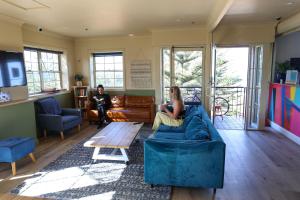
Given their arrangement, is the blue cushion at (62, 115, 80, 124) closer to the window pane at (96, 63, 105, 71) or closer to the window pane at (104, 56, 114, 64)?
the window pane at (96, 63, 105, 71)

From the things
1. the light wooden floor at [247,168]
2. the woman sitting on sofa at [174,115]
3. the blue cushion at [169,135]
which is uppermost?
the woman sitting on sofa at [174,115]

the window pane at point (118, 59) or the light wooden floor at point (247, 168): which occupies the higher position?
the window pane at point (118, 59)

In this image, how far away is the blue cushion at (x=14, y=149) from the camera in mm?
2768

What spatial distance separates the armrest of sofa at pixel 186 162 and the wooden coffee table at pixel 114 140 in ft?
2.33

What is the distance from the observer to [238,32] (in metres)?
4.62

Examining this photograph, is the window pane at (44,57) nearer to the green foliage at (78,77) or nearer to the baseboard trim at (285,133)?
the green foliage at (78,77)

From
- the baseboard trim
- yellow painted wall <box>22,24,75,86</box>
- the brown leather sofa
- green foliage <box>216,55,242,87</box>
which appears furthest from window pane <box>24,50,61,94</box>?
the baseboard trim

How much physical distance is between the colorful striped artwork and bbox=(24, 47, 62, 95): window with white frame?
5.76 metres

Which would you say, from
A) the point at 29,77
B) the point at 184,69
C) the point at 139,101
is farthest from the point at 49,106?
the point at 184,69

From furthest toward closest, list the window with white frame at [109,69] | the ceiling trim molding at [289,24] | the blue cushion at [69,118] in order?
1. the window with white frame at [109,69]
2. the blue cushion at [69,118]
3. the ceiling trim molding at [289,24]

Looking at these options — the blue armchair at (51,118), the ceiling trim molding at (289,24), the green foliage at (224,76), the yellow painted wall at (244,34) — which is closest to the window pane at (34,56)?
the blue armchair at (51,118)

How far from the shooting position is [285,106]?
437 cm

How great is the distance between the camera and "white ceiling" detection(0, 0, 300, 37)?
3.05m

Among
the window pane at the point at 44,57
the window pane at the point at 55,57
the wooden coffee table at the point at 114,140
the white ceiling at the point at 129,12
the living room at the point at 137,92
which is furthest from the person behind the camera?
the window pane at the point at 55,57
